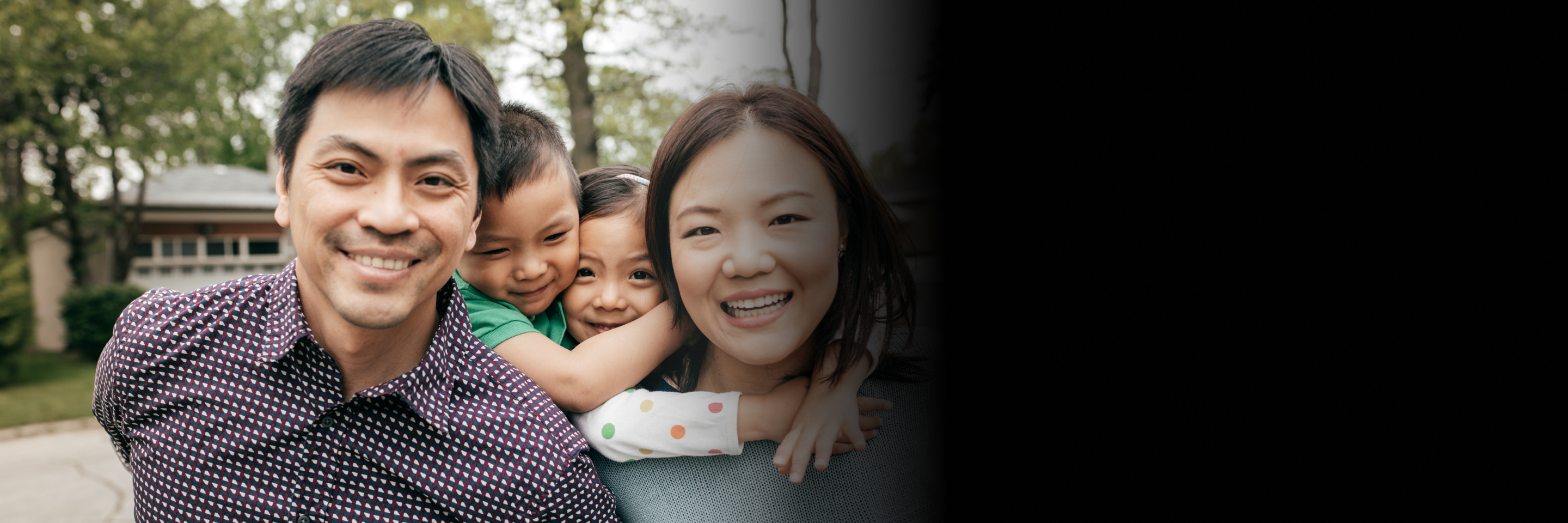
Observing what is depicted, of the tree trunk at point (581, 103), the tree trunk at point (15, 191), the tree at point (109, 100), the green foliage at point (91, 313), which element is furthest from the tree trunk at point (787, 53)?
the tree trunk at point (15, 191)

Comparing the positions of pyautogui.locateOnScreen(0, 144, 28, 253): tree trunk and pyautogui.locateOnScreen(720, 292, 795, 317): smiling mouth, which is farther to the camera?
pyautogui.locateOnScreen(0, 144, 28, 253): tree trunk

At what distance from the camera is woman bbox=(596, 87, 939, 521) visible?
1240 millimetres

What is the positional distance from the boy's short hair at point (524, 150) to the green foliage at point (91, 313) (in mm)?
15063

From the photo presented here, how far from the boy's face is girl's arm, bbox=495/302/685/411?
17cm

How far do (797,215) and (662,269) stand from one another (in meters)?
0.41

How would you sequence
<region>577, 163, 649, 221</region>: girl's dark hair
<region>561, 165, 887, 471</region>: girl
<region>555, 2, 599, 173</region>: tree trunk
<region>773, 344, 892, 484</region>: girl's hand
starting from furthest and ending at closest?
<region>555, 2, 599, 173</region>: tree trunk, <region>577, 163, 649, 221</region>: girl's dark hair, <region>561, 165, 887, 471</region>: girl, <region>773, 344, 892, 484</region>: girl's hand

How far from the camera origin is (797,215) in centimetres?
123

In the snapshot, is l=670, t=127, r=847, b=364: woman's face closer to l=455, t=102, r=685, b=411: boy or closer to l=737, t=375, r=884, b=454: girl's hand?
l=737, t=375, r=884, b=454: girl's hand

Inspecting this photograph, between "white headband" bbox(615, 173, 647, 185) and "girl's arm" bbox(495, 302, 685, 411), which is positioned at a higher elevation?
"white headband" bbox(615, 173, 647, 185)

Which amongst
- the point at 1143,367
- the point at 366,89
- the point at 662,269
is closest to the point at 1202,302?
the point at 1143,367

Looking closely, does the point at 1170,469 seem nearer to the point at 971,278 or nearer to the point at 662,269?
the point at 971,278

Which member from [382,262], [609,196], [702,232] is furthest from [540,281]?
[702,232]

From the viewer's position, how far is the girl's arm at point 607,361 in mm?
1663

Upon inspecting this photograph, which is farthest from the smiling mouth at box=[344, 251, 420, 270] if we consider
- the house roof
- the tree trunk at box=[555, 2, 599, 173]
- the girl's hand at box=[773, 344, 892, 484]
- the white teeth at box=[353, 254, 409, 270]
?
the house roof
